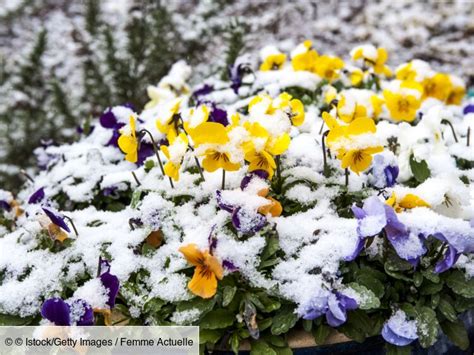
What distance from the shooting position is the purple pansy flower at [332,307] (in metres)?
1.15

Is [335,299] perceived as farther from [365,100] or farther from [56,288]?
[365,100]

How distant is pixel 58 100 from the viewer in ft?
9.14

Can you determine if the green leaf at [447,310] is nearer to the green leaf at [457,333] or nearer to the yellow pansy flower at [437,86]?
the green leaf at [457,333]

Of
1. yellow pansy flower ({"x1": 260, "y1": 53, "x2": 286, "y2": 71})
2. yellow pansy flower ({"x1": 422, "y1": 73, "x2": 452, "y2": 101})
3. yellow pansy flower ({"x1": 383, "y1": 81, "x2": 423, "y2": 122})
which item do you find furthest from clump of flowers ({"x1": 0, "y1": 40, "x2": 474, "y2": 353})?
yellow pansy flower ({"x1": 260, "y1": 53, "x2": 286, "y2": 71})

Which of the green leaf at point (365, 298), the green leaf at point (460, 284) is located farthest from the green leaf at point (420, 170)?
the green leaf at point (365, 298)

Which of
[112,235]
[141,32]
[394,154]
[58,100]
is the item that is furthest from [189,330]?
[141,32]

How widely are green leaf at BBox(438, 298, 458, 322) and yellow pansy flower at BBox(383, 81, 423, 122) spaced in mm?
737

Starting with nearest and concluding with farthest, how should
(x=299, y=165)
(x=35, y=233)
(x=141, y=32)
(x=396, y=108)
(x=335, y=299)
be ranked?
(x=335, y=299) < (x=35, y=233) < (x=299, y=165) < (x=396, y=108) < (x=141, y=32)

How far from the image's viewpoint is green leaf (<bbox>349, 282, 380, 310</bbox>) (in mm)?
1161

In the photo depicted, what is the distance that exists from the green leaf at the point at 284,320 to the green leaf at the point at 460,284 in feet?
1.03

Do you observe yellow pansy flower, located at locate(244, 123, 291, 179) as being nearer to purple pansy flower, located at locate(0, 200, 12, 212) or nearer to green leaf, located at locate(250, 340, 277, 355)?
green leaf, located at locate(250, 340, 277, 355)

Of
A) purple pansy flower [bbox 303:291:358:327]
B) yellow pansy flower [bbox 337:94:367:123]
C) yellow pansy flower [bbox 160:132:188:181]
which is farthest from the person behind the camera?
yellow pansy flower [bbox 337:94:367:123]

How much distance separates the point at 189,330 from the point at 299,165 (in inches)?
20.9

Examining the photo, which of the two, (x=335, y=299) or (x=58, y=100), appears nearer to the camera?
(x=335, y=299)
